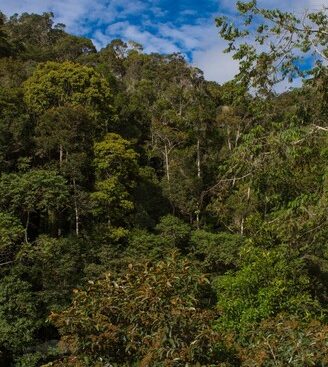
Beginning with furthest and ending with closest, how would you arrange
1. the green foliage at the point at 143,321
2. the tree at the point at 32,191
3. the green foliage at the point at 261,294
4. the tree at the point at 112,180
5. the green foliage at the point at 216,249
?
1. the green foliage at the point at 216,249
2. the tree at the point at 112,180
3. the tree at the point at 32,191
4. the green foliage at the point at 261,294
5. the green foliage at the point at 143,321

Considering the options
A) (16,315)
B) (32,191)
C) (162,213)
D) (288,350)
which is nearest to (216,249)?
(162,213)

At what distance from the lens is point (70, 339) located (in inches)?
161

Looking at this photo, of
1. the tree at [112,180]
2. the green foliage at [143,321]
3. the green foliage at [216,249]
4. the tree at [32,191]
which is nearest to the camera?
the green foliage at [143,321]

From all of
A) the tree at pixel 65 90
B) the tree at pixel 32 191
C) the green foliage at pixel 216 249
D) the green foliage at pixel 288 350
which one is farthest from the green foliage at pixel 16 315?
the green foliage at pixel 288 350

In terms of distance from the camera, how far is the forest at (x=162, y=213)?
409 centimetres

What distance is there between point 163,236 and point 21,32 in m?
34.1

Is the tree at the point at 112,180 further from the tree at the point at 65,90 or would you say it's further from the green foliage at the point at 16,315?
the green foliage at the point at 16,315

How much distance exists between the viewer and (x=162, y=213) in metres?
24.1

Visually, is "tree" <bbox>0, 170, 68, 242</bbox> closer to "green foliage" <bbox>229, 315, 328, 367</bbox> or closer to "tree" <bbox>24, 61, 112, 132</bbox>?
"tree" <bbox>24, 61, 112, 132</bbox>

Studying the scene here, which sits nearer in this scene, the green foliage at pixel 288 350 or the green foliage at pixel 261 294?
the green foliage at pixel 288 350

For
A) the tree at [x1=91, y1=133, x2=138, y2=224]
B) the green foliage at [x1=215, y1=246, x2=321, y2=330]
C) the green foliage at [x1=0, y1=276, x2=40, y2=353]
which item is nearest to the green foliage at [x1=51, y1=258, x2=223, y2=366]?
the green foliage at [x1=215, y1=246, x2=321, y2=330]

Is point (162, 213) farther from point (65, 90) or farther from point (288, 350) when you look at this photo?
point (288, 350)

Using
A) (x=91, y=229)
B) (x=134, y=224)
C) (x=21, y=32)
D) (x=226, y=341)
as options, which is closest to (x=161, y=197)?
(x=134, y=224)

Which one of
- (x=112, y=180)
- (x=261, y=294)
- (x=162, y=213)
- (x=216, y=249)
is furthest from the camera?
(x=162, y=213)
